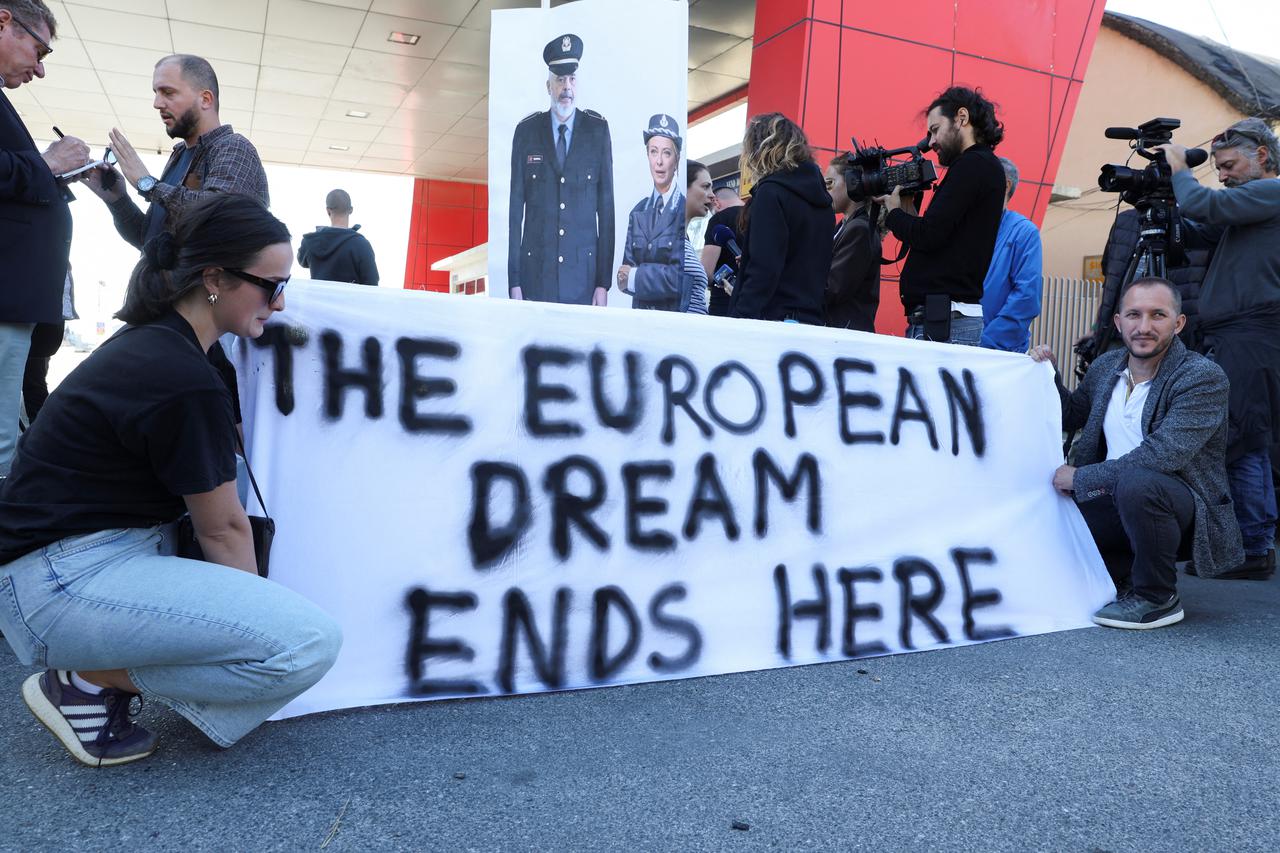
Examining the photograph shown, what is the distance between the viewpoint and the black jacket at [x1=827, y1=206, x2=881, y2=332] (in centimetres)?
398

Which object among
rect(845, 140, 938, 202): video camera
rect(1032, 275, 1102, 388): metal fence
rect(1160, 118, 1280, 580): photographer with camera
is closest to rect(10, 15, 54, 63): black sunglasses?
rect(845, 140, 938, 202): video camera

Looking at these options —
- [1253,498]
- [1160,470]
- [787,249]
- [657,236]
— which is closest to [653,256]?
[657,236]

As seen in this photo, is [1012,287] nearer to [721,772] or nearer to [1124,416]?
[1124,416]

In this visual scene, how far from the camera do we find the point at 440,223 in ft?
55.7

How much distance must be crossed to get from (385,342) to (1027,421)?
232 cm

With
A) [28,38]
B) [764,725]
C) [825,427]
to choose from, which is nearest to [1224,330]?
[825,427]

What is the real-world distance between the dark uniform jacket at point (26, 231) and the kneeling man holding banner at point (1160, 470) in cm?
350

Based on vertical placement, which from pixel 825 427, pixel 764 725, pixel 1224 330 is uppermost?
pixel 1224 330

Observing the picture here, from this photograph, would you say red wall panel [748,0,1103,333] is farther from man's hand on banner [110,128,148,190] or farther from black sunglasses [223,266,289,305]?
black sunglasses [223,266,289,305]

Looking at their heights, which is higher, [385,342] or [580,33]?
[580,33]

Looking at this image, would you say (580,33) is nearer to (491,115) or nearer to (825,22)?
(491,115)

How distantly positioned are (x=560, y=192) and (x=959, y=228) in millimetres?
1621

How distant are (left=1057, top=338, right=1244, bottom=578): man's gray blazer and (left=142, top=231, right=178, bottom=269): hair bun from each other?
300 centimetres

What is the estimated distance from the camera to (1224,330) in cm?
384
